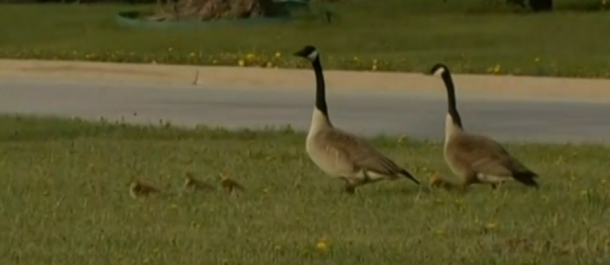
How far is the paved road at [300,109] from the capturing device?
54.8ft

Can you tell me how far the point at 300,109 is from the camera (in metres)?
18.6

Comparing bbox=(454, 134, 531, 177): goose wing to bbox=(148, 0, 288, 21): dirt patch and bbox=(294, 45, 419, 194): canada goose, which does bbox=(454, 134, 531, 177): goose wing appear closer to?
bbox=(294, 45, 419, 194): canada goose

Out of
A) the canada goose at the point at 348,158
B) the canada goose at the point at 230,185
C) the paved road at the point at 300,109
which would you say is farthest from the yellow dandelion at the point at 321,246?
the paved road at the point at 300,109

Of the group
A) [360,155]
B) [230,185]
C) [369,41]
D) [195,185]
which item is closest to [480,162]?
[360,155]

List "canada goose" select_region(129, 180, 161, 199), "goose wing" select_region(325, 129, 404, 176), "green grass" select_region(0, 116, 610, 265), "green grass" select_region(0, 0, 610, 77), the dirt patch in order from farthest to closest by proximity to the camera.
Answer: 1. the dirt patch
2. "green grass" select_region(0, 0, 610, 77)
3. "canada goose" select_region(129, 180, 161, 199)
4. "goose wing" select_region(325, 129, 404, 176)
5. "green grass" select_region(0, 116, 610, 265)

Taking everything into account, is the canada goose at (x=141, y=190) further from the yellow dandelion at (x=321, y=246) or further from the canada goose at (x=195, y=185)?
the yellow dandelion at (x=321, y=246)

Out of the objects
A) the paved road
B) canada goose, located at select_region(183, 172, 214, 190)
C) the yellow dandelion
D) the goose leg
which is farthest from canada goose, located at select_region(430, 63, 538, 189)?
the paved road

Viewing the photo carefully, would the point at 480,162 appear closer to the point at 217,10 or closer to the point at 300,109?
the point at 300,109

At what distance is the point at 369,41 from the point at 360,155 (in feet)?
53.6

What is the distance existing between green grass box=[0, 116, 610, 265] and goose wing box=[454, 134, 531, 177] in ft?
0.57

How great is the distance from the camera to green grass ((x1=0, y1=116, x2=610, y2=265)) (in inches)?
318

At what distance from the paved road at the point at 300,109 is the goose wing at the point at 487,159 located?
5376mm

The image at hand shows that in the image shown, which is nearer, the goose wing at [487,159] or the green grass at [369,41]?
the goose wing at [487,159]

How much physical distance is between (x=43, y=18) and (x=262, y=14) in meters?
4.32
